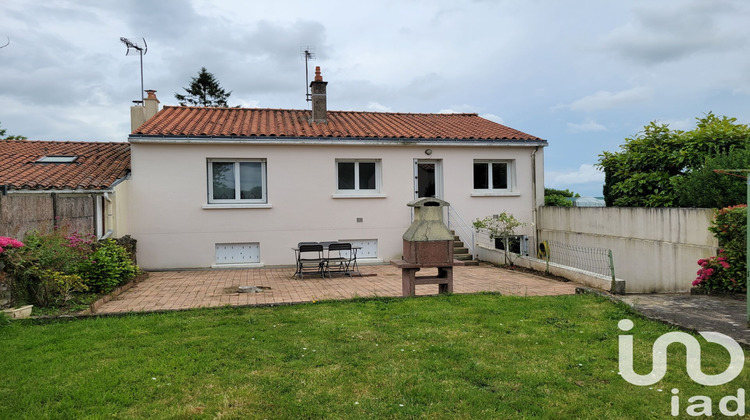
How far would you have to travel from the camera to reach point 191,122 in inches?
611

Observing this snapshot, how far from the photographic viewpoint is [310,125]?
1616 centimetres

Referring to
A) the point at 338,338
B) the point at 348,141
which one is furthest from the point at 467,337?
the point at 348,141

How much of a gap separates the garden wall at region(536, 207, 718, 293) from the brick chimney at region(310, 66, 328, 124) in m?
8.71

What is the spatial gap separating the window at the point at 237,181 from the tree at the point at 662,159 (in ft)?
35.1

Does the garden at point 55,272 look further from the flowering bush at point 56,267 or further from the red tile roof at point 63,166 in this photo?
the red tile roof at point 63,166

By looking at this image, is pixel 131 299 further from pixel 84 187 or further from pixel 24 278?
pixel 84 187

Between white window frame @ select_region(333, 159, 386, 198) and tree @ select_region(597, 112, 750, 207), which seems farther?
white window frame @ select_region(333, 159, 386, 198)

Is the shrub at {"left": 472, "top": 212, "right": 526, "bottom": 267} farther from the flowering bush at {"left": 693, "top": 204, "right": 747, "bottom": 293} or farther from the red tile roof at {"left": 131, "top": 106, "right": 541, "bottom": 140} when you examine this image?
the flowering bush at {"left": 693, "top": 204, "right": 747, "bottom": 293}

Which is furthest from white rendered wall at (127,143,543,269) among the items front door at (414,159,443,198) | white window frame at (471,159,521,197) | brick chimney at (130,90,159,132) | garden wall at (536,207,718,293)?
brick chimney at (130,90,159,132)

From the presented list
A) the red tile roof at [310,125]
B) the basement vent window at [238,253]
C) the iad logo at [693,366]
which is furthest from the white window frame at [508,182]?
the iad logo at [693,366]

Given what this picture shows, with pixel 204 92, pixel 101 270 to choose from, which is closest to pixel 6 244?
pixel 101 270

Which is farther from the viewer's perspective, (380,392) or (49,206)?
(49,206)

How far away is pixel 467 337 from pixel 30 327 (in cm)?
597

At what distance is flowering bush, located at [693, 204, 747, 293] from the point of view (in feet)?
26.9
